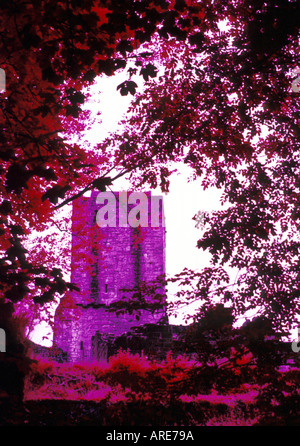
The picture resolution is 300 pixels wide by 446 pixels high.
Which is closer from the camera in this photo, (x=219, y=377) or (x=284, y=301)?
(x=219, y=377)

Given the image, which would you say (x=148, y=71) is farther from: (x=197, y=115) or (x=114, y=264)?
(x=114, y=264)

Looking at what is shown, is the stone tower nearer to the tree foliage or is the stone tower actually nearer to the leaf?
the tree foliage

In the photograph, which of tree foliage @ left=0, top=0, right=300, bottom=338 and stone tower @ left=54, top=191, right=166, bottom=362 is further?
stone tower @ left=54, top=191, right=166, bottom=362

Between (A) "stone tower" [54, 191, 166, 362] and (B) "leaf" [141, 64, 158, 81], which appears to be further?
(A) "stone tower" [54, 191, 166, 362]

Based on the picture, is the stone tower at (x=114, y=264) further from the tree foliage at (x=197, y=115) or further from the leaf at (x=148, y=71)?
the leaf at (x=148, y=71)

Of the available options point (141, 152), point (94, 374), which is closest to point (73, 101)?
point (141, 152)

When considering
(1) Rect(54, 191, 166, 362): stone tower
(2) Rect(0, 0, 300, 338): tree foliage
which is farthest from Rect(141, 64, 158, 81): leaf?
(1) Rect(54, 191, 166, 362): stone tower

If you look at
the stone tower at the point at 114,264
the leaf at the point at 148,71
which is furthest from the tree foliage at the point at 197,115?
the stone tower at the point at 114,264

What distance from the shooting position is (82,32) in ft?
12.2

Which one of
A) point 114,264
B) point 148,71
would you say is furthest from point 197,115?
point 114,264
